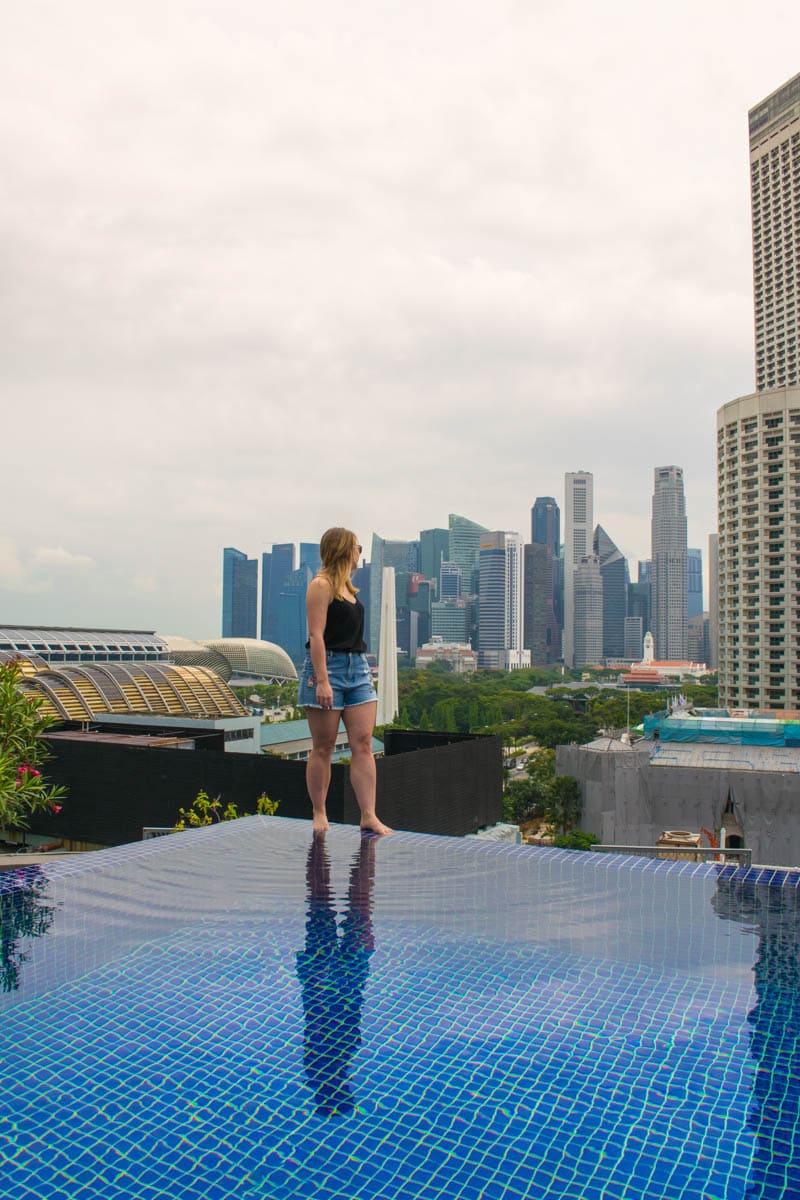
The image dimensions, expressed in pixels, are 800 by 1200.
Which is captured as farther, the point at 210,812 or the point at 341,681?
the point at 210,812

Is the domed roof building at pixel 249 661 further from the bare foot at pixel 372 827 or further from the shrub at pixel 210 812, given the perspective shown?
the bare foot at pixel 372 827

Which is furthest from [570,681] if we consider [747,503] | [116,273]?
[116,273]

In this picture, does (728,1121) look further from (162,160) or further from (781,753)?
(781,753)

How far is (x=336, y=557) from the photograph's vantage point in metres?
4.83

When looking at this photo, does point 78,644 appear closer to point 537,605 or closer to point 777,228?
point 777,228

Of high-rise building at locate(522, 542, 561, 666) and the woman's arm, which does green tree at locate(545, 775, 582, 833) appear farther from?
high-rise building at locate(522, 542, 561, 666)

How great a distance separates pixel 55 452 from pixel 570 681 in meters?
128

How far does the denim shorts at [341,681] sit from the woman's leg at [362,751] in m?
0.06

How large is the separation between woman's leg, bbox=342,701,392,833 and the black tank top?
39cm

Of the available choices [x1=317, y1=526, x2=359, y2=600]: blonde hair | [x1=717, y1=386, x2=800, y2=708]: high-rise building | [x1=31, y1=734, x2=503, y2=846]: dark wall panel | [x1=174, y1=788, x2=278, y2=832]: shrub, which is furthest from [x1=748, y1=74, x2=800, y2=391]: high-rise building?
[x1=317, y1=526, x2=359, y2=600]: blonde hair

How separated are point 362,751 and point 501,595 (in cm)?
18810

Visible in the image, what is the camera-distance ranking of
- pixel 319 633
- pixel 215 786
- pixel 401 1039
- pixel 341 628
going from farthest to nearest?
pixel 215 786 < pixel 341 628 < pixel 319 633 < pixel 401 1039

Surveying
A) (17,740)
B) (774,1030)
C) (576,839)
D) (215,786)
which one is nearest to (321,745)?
(774,1030)

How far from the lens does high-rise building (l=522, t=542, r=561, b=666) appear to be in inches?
7662
